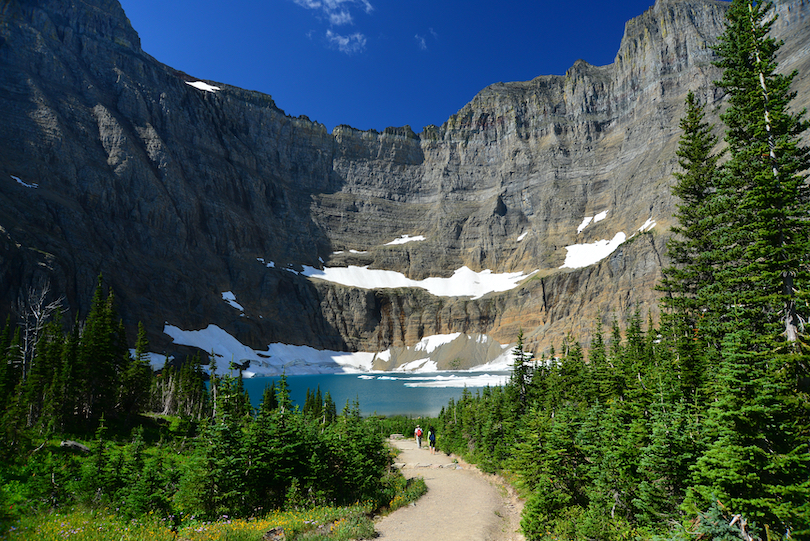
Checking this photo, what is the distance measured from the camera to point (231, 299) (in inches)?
5094

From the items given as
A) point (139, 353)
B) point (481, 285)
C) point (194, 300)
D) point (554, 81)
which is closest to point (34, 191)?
point (194, 300)

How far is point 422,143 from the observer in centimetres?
19950

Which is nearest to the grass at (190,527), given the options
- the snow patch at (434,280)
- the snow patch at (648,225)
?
the snow patch at (648,225)

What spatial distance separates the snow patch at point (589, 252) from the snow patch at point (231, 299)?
103034 mm

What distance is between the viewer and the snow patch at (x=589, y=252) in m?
138

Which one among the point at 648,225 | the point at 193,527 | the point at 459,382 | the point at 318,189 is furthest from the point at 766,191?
the point at 318,189

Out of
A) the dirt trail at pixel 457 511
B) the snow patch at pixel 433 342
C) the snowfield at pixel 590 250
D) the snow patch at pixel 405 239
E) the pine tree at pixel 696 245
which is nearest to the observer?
the dirt trail at pixel 457 511

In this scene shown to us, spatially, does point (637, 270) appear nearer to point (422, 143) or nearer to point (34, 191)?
point (422, 143)

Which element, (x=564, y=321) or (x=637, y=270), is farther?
(x=564, y=321)

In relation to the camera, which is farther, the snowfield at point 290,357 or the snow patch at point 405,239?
the snow patch at point 405,239

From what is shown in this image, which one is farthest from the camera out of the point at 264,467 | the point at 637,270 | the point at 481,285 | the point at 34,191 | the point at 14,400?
the point at 481,285

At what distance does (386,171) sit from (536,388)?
574 feet

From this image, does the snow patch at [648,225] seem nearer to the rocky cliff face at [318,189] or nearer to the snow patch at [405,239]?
the rocky cliff face at [318,189]

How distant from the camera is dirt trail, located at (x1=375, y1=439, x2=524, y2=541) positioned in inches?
483
